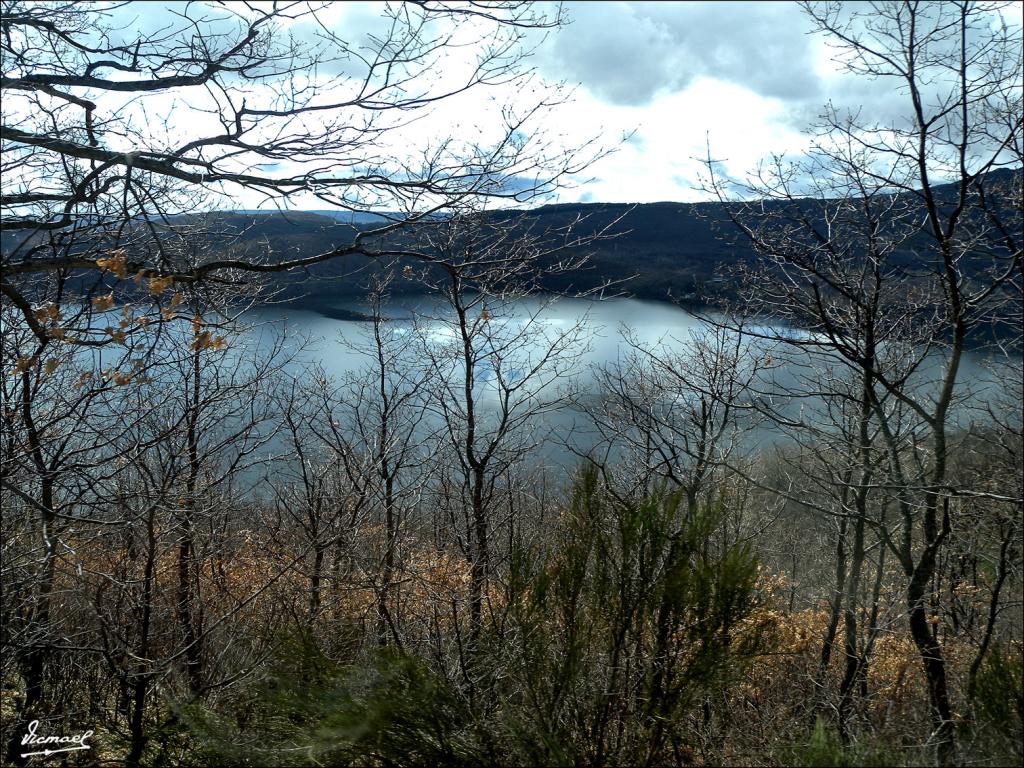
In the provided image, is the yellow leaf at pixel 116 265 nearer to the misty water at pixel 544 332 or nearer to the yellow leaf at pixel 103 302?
the yellow leaf at pixel 103 302

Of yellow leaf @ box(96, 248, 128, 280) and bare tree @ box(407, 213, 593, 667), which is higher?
yellow leaf @ box(96, 248, 128, 280)

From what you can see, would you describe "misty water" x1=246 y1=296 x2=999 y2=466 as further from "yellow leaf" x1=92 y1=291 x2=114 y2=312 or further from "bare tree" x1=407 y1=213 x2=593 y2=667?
"yellow leaf" x1=92 y1=291 x2=114 y2=312

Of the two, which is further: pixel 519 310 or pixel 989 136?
pixel 519 310

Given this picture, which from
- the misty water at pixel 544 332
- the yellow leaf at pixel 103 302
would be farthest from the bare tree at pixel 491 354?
the yellow leaf at pixel 103 302

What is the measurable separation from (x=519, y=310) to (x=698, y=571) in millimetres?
12393

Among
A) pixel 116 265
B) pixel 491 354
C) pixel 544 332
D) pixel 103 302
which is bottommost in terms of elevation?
pixel 491 354

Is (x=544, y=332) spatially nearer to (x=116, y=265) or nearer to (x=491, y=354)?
(x=491, y=354)

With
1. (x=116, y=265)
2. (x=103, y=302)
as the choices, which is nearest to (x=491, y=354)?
(x=103, y=302)

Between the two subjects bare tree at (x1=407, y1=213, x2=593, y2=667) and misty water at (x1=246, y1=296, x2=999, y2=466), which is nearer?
bare tree at (x1=407, y1=213, x2=593, y2=667)

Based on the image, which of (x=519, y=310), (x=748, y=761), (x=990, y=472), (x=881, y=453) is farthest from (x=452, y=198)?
(x=990, y=472)

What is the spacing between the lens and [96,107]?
4480mm

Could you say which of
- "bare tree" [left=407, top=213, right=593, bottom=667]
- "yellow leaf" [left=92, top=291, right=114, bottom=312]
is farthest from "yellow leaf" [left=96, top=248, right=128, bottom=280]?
"bare tree" [left=407, top=213, right=593, bottom=667]

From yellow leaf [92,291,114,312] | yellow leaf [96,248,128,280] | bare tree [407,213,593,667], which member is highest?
yellow leaf [96,248,128,280]

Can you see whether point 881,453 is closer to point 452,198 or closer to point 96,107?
point 452,198
